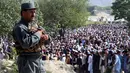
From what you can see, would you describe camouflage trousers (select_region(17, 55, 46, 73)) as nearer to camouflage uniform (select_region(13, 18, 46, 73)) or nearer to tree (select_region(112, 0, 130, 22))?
camouflage uniform (select_region(13, 18, 46, 73))

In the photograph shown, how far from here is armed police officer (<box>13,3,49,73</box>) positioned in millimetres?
3578

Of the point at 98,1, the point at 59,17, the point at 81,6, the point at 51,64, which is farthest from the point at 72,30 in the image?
the point at 98,1

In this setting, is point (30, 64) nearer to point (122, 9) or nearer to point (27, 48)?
point (27, 48)

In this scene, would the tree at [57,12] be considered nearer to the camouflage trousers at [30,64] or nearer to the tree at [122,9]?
the tree at [122,9]

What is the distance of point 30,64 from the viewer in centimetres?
372

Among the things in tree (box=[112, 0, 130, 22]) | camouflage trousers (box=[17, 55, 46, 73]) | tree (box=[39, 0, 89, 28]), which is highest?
camouflage trousers (box=[17, 55, 46, 73])

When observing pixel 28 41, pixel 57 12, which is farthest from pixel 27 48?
pixel 57 12

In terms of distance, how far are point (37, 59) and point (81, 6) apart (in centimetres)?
3906

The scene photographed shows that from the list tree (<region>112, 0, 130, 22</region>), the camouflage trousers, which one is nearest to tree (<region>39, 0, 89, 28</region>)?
tree (<region>112, 0, 130, 22</region>)

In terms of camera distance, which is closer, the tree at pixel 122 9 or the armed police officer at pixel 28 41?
the armed police officer at pixel 28 41

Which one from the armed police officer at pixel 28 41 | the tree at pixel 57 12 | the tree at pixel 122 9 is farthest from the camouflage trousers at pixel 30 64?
the tree at pixel 122 9

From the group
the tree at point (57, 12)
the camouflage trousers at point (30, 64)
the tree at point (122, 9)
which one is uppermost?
the camouflage trousers at point (30, 64)

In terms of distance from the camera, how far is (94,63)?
13266mm

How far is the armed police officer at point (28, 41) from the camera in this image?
141 inches
